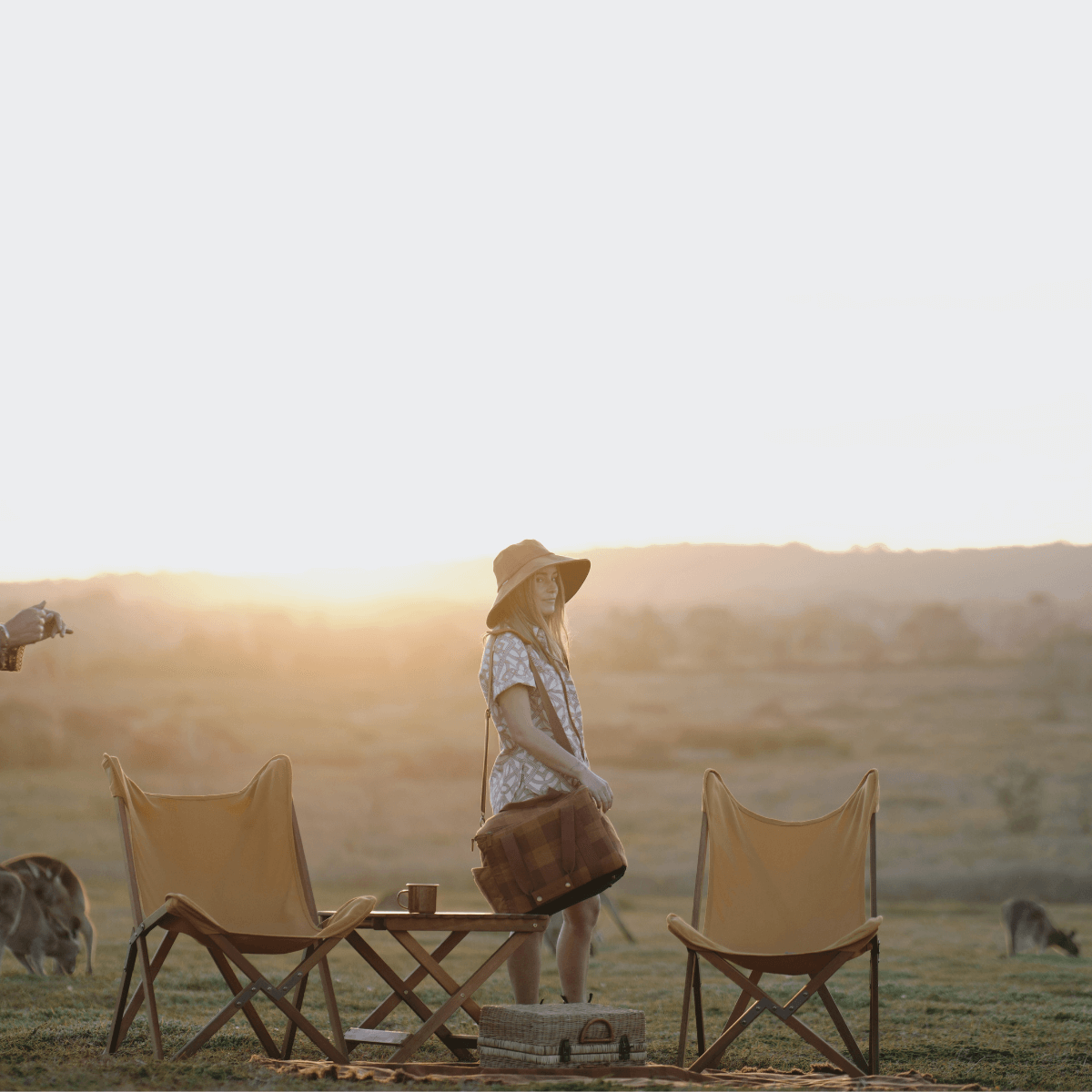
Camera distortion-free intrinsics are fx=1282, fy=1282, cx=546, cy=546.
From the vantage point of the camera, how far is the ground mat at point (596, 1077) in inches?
130

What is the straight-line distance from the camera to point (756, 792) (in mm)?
27234

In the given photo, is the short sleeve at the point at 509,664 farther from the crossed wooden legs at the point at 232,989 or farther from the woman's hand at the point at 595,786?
the crossed wooden legs at the point at 232,989

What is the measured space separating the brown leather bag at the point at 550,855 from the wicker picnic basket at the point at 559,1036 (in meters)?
0.28

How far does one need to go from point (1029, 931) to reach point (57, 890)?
6529mm

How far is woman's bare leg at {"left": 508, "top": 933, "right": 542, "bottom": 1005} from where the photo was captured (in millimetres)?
3674

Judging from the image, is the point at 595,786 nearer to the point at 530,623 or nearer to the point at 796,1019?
the point at 530,623

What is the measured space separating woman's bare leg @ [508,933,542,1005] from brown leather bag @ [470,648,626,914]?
0.12 meters

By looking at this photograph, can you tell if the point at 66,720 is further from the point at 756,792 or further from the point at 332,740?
the point at 756,792

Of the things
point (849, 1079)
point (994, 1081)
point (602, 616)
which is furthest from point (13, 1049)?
point (602, 616)

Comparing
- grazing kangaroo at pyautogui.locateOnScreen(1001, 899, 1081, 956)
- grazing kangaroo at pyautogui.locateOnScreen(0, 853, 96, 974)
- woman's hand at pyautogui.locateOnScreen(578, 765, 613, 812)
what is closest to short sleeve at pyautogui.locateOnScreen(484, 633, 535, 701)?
woman's hand at pyautogui.locateOnScreen(578, 765, 613, 812)

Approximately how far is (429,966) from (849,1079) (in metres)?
1.23

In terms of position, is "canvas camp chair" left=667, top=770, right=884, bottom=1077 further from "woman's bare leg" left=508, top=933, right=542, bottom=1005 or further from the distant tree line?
the distant tree line

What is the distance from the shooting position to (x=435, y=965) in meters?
3.77

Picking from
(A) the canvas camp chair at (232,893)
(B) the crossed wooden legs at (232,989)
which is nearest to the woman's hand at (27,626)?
(A) the canvas camp chair at (232,893)
